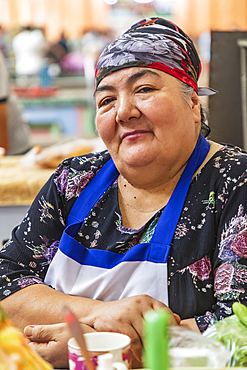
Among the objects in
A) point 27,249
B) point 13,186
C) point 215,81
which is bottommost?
point 13,186

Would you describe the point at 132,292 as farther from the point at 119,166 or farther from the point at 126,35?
the point at 126,35

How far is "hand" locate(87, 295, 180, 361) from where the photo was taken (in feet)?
3.02

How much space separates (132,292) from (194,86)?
0.59 metres

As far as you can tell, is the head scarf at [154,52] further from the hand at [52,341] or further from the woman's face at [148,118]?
the hand at [52,341]

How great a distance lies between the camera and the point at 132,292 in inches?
42.1

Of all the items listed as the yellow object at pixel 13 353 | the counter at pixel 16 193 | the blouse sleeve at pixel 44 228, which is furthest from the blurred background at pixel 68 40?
the yellow object at pixel 13 353

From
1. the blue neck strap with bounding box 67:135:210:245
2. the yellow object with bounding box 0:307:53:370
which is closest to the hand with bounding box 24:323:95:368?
the blue neck strap with bounding box 67:135:210:245

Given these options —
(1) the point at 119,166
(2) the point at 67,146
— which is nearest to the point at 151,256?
(1) the point at 119,166

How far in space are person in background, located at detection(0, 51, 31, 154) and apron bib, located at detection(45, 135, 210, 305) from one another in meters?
1.92

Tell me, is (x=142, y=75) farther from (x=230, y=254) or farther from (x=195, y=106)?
(x=230, y=254)

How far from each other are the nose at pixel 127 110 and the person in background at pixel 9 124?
2033mm

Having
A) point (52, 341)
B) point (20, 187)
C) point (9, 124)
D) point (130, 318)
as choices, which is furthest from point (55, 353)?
point (9, 124)

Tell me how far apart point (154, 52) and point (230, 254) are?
1.83ft

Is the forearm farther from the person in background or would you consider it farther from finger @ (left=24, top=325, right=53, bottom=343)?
the person in background
